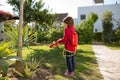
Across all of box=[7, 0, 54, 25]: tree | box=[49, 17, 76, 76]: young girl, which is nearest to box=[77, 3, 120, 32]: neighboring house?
box=[7, 0, 54, 25]: tree

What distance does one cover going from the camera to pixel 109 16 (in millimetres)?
25516

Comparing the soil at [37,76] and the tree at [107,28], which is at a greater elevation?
the tree at [107,28]

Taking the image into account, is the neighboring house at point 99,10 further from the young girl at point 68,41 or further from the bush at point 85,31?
the young girl at point 68,41

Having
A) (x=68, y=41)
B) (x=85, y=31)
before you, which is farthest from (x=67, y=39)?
(x=85, y=31)

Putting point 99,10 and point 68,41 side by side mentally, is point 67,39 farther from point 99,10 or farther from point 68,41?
point 99,10

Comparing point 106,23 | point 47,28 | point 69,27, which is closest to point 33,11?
point 47,28

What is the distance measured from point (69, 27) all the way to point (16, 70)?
5.82ft

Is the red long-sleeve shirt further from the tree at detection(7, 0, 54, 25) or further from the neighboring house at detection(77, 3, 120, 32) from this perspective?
the neighboring house at detection(77, 3, 120, 32)

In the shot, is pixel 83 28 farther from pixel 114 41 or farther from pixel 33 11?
pixel 33 11

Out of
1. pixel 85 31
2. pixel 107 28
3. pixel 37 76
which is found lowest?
pixel 37 76

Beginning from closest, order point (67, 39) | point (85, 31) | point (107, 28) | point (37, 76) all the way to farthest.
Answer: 1. point (37, 76)
2. point (67, 39)
3. point (107, 28)
4. point (85, 31)

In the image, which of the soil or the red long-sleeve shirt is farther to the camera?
the red long-sleeve shirt

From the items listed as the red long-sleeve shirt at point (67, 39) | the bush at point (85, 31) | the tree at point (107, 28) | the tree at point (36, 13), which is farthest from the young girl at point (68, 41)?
the bush at point (85, 31)

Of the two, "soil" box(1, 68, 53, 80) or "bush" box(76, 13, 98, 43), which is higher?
"bush" box(76, 13, 98, 43)
